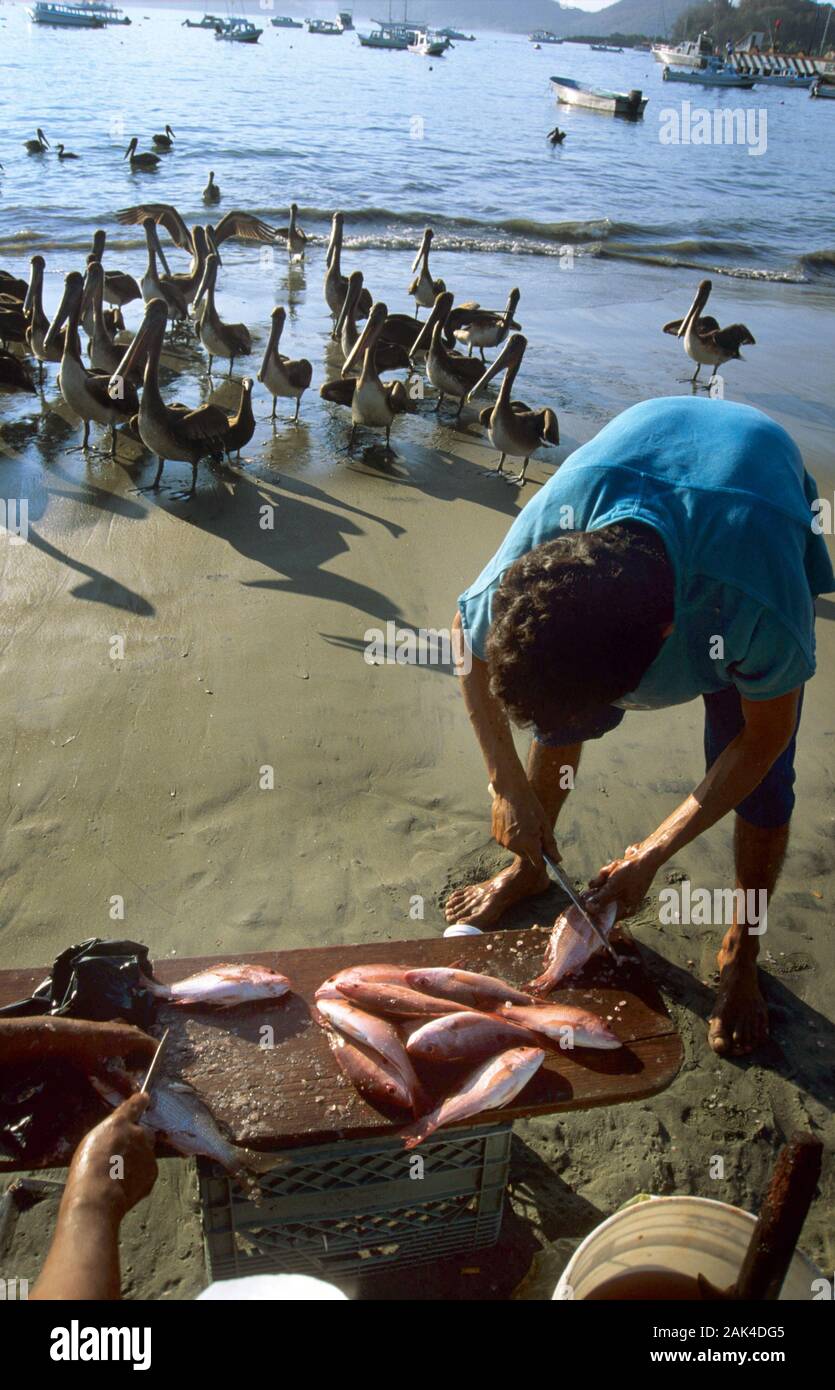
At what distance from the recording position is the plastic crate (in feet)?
7.77

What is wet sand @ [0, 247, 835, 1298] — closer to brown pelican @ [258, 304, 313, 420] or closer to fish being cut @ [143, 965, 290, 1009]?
fish being cut @ [143, 965, 290, 1009]

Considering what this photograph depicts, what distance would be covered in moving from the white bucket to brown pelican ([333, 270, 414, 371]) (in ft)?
28.4

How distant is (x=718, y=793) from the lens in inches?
116

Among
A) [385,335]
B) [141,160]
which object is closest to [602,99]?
[141,160]

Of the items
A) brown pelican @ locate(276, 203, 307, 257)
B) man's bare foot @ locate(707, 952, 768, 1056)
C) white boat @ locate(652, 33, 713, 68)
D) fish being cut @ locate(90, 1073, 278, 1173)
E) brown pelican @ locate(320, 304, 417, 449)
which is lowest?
man's bare foot @ locate(707, 952, 768, 1056)

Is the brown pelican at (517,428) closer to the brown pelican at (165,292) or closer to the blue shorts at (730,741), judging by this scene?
the brown pelican at (165,292)

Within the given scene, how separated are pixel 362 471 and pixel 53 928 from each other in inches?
210

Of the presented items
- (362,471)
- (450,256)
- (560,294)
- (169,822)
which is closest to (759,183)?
(450,256)

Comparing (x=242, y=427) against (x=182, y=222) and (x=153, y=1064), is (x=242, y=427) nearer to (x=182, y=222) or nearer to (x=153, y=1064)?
(x=153, y=1064)

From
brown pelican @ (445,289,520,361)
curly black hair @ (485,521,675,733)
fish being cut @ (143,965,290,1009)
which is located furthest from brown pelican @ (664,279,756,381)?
fish being cut @ (143,965,290,1009)

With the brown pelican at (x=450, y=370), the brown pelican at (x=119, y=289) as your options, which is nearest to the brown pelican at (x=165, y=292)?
the brown pelican at (x=119, y=289)

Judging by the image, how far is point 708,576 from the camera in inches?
99.0

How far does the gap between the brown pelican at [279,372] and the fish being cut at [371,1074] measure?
7382mm
